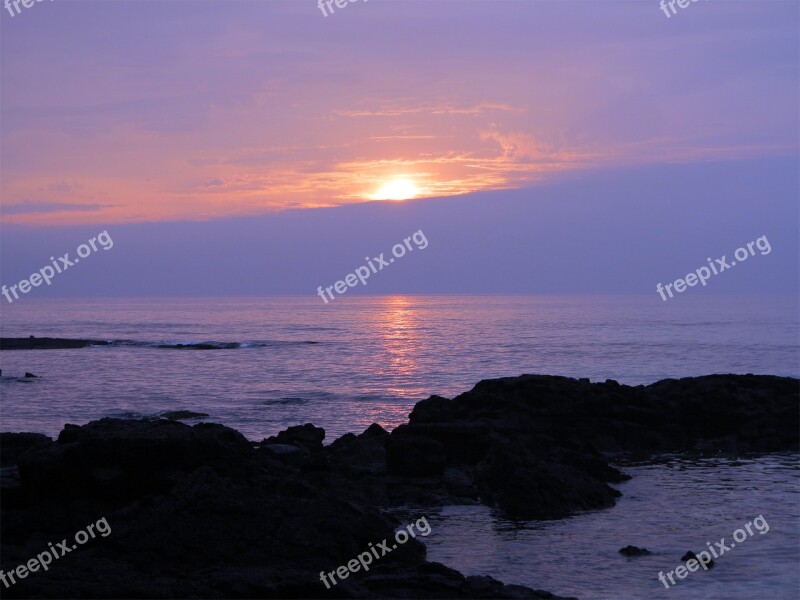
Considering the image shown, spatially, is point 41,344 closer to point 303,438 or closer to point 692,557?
point 303,438

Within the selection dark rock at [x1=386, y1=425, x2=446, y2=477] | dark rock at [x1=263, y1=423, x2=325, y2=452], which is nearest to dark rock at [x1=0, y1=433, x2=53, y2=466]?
dark rock at [x1=263, y1=423, x2=325, y2=452]

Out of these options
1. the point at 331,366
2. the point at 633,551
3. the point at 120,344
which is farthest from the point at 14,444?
the point at 120,344

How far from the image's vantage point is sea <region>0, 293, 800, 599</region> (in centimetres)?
1734

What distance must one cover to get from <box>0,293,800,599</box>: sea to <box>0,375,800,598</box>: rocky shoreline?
165 cm

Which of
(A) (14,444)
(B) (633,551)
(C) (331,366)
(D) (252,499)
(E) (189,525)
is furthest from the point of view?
(C) (331,366)

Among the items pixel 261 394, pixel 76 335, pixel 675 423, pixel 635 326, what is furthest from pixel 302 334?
pixel 675 423

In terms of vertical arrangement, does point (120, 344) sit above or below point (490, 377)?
above

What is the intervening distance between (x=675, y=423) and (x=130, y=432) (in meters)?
23.1

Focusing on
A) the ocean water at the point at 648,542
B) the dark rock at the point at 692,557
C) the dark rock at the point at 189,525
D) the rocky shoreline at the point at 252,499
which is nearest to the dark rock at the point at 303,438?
the rocky shoreline at the point at 252,499

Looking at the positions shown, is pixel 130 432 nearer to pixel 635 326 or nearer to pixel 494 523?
pixel 494 523

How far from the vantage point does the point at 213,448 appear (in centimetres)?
1723

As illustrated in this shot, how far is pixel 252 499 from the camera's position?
1579 centimetres

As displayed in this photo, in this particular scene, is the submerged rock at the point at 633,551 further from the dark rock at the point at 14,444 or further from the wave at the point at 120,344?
the wave at the point at 120,344

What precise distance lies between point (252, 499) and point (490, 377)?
1928 inches
